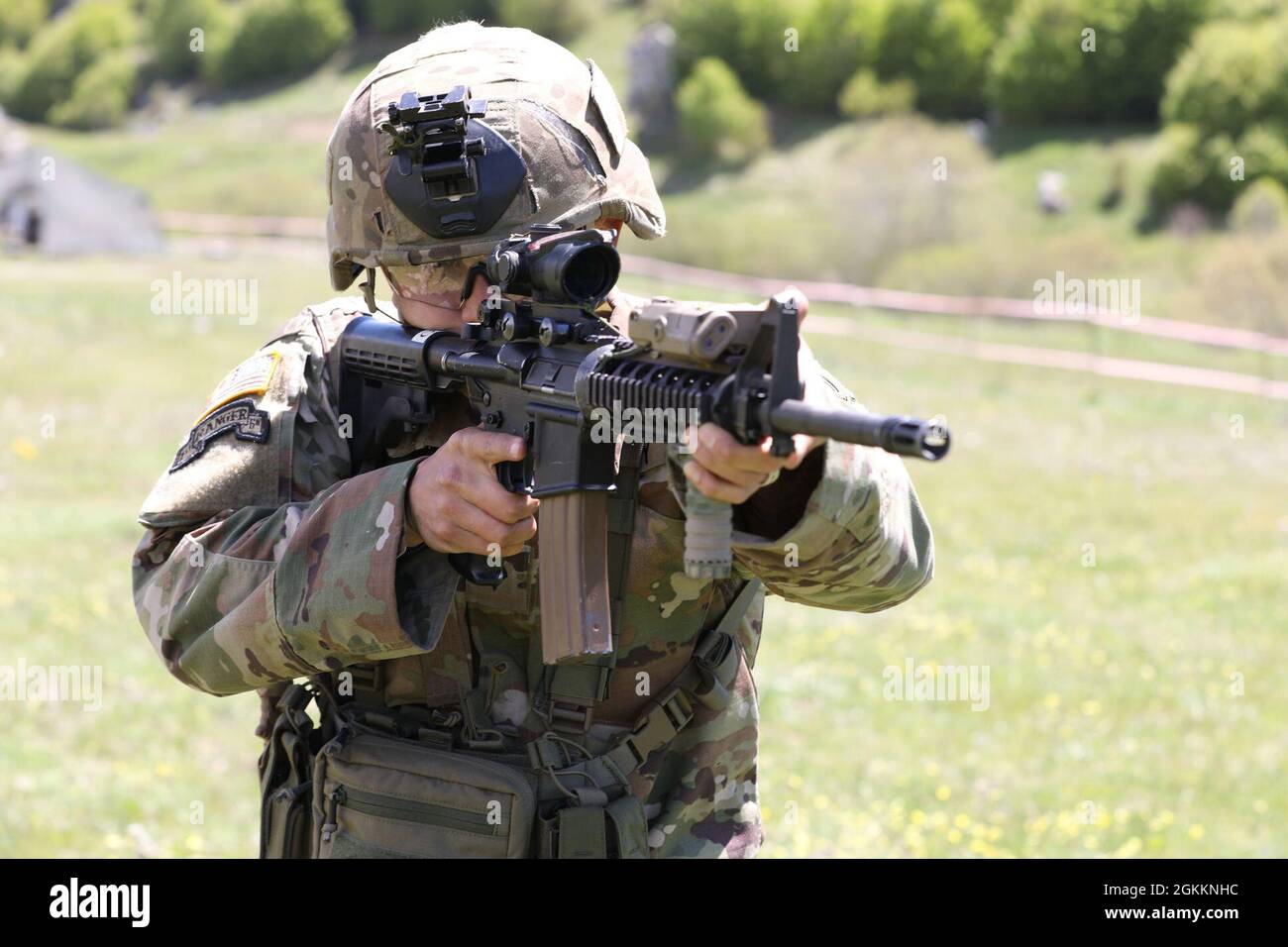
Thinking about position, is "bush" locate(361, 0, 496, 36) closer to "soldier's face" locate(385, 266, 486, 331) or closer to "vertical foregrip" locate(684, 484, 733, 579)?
"soldier's face" locate(385, 266, 486, 331)

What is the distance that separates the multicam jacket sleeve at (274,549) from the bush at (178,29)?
8152 cm

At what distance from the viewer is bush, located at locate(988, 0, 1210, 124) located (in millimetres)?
50625

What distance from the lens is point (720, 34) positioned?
2445 inches

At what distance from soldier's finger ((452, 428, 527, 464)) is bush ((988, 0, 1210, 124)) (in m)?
51.1

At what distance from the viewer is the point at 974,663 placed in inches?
371

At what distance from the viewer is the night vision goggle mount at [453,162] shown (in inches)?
129

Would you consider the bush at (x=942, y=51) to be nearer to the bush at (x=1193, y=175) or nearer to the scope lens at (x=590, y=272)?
the bush at (x=1193, y=175)

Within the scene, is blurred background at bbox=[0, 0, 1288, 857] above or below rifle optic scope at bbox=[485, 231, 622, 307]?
below

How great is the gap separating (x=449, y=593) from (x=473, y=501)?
251 millimetres

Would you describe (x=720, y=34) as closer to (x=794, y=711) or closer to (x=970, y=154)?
(x=970, y=154)

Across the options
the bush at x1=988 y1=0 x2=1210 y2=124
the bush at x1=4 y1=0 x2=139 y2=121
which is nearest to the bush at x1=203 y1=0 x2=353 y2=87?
the bush at x1=4 y1=0 x2=139 y2=121
